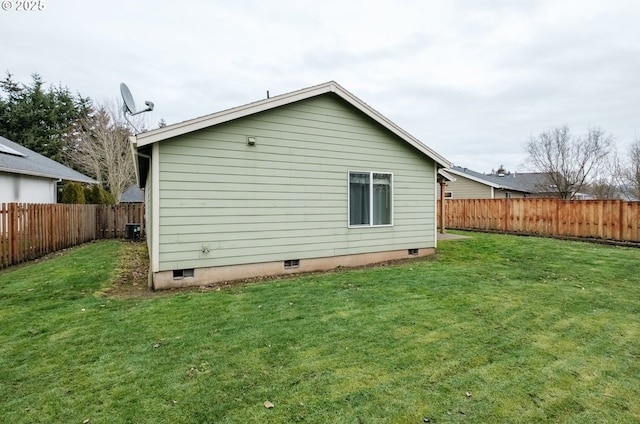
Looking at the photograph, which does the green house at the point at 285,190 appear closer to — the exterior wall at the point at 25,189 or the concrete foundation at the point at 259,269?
the concrete foundation at the point at 259,269

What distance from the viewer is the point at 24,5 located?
955 centimetres

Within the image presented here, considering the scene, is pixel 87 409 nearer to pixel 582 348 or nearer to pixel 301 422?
pixel 301 422

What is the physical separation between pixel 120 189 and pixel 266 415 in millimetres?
29286

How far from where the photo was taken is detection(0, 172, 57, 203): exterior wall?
502 inches

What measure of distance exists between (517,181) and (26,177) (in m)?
33.3

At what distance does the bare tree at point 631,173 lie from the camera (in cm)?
2617

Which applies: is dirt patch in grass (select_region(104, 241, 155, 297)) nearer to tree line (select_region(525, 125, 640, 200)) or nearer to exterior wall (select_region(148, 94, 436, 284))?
exterior wall (select_region(148, 94, 436, 284))

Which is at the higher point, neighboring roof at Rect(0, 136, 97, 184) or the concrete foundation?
neighboring roof at Rect(0, 136, 97, 184)

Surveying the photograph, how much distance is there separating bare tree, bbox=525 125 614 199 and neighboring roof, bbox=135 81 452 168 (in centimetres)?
2204

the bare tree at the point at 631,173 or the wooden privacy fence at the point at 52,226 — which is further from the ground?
the bare tree at the point at 631,173

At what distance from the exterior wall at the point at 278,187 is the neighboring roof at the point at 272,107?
21cm

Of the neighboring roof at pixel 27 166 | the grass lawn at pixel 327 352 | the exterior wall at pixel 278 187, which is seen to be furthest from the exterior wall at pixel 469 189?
the neighboring roof at pixel 27 166

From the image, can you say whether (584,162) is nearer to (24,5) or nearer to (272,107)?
(272,107)

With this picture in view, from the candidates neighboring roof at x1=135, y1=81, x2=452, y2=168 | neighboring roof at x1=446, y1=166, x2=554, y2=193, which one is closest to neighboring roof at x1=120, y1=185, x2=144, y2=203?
neighboring roof at x1=135, y1=81, x2=452, y2=168
